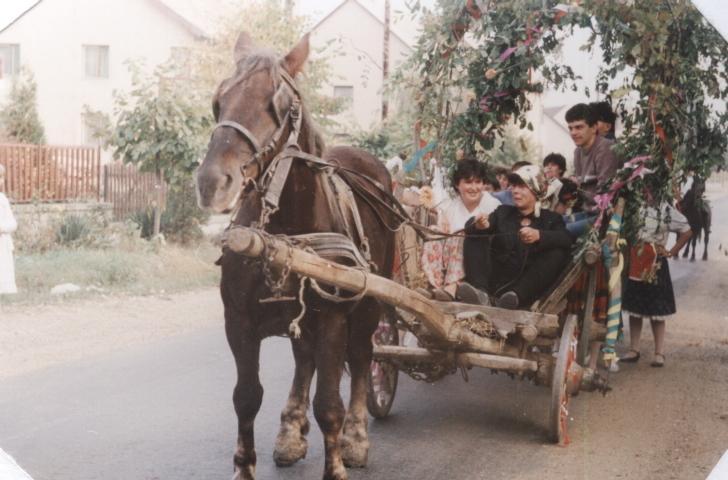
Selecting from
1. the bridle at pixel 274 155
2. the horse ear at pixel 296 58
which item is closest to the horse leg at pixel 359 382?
the bridle at pixel 274 155

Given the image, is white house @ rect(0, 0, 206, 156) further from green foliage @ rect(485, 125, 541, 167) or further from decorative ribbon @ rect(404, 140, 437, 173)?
green foliage @ rect(485, 125, 541, 167)

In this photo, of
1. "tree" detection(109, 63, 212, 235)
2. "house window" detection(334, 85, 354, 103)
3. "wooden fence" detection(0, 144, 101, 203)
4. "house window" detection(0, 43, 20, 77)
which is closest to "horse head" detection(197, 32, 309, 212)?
"house window" detection(334, 85, 354, 103)

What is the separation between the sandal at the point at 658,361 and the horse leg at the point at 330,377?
161 cm

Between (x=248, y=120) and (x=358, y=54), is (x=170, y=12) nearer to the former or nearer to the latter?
(x=358, y=54)

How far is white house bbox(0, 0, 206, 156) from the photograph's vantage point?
4.04 meters

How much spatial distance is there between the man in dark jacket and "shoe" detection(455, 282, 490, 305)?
0.12 meters

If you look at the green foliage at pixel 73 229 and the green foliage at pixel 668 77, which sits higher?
the green foliage at pixel 668 77

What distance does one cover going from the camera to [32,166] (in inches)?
160

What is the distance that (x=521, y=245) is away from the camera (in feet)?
15.6

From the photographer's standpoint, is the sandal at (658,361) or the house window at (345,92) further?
the sandal at (658,361)

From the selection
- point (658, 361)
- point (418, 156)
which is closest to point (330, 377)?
point (418, 156)

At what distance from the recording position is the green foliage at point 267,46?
144 inches

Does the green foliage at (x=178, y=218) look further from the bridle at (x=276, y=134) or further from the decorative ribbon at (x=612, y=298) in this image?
the decorative ribbon at (x=612, y=298)

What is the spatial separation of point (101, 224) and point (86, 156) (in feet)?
1.04
